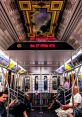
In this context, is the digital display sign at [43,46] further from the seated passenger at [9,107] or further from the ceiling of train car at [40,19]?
the seated passenger at [9,107]

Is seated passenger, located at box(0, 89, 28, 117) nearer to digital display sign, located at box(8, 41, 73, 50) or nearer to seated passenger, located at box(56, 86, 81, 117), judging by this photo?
seated passenger, located at box(56, 86, 81, 117)

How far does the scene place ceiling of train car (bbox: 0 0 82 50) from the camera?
14.0 feet

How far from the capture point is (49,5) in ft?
14.7

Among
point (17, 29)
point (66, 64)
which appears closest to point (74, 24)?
point (17, 29)

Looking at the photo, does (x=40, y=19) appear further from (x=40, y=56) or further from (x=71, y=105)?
(x=71, y=105)

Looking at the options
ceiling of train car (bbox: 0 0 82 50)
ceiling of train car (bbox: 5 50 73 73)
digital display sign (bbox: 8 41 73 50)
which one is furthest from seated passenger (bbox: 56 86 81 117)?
digital display sign (bbox: 8 41 73 50)

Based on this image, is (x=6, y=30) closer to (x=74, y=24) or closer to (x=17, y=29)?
(x=17, y=29)

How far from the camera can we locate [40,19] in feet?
18.0

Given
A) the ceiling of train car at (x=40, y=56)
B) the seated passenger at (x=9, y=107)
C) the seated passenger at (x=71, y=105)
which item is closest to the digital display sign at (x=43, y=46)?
the ceiling of train car at (x=40, y=56)

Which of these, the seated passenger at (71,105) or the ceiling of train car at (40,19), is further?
the seated passenger at (71,105)

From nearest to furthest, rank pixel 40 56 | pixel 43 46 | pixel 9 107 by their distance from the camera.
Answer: pixel 43 46, pixel 9 107, pixel 40 56

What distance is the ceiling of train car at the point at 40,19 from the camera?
427 cm

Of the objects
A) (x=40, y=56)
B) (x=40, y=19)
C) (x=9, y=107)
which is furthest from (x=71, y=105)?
(x=40, y=19)

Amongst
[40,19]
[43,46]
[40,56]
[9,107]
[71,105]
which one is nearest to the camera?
[43,46]
